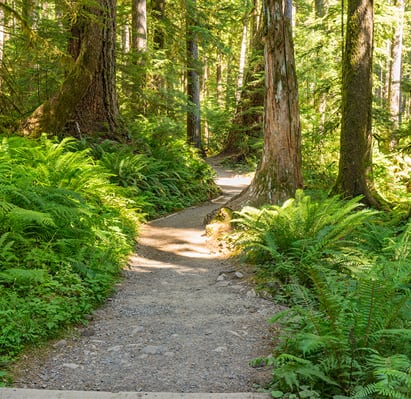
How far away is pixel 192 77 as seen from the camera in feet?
70.5

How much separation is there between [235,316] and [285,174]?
4.37 metres

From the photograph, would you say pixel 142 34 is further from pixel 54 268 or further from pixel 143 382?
pixel 143 382

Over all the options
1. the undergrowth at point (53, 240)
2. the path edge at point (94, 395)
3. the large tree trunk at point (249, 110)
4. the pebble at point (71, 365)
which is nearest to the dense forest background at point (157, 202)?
the undergrowth at point (53, 240)

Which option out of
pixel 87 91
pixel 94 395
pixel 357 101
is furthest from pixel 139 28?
pixel 94 395

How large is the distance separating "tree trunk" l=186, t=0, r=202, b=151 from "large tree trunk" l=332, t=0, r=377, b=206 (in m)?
8.84

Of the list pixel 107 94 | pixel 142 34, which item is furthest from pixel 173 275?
pixel 142 34

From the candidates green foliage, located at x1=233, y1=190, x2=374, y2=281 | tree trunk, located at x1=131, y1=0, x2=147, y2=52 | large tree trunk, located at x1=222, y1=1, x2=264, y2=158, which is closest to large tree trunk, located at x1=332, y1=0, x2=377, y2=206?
green foliage, located at x1=233, y1=190, x2=374, y2=281

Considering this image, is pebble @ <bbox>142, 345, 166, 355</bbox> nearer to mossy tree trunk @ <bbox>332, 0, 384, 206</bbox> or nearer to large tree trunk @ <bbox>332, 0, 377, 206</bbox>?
large tree trunk @ <bbox>332, 0, 377, 206</bbox>

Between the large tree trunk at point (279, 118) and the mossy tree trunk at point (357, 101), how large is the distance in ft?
4.97

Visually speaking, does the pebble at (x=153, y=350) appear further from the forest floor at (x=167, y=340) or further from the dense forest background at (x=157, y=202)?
the dense forest background at (x=157, y=202)

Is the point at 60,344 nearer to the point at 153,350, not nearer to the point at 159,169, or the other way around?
the point at 153,350

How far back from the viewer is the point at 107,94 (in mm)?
12977

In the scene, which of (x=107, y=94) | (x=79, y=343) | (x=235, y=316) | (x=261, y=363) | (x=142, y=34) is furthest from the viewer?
(x=142, y=34)

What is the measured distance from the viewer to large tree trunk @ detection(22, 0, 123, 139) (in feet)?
37.8
